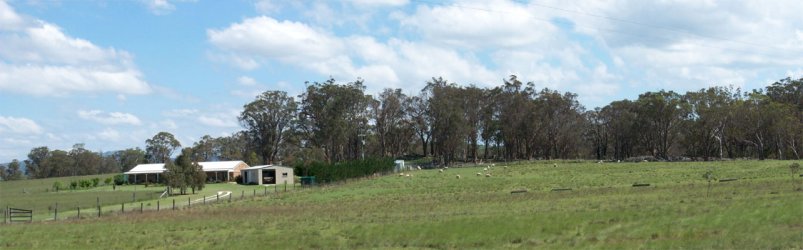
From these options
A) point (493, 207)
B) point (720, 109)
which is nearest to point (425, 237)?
point (493, 207)

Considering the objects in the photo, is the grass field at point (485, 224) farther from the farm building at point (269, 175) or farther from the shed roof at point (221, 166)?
the shed roof at point (221, 166)

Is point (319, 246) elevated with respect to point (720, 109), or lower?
lower

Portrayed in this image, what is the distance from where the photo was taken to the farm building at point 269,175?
8919 centimetres

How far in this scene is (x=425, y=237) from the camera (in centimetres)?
2423

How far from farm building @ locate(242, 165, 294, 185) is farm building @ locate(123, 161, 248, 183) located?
7.60 m

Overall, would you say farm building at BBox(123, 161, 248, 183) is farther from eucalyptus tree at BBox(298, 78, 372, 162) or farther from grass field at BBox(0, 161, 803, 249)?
grass field at BBox(0, 161, 803, 249)

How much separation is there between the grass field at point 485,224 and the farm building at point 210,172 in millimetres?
55544

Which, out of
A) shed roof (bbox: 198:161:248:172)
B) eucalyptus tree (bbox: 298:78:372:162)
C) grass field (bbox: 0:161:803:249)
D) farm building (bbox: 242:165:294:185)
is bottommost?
grass field (bbox: 0:161:803:249)

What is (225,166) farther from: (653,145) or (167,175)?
(653,145)

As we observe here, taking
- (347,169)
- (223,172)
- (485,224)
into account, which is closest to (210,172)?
(223,172)

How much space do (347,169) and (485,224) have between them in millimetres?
51474

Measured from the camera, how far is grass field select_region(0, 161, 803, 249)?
20984 millimetres

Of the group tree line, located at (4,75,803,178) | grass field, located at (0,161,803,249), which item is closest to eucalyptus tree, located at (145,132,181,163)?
tree line, located at (4,75,803,178)

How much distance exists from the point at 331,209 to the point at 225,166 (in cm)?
6214
